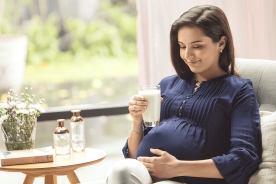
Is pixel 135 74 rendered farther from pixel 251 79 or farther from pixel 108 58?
pixel 251 79

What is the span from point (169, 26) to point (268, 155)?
4.52ft

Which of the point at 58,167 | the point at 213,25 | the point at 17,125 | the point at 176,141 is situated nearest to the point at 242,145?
the point at 176,141

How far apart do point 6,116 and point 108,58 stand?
1.50 meters

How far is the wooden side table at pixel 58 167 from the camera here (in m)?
2.25

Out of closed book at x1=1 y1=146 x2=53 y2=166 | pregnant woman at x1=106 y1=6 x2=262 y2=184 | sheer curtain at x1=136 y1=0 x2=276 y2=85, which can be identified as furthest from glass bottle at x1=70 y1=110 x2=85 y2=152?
sheer curtain at x1=136 y1=0 x2=276 y2=85

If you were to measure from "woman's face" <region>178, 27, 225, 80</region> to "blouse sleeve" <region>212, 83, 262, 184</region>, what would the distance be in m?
0.20

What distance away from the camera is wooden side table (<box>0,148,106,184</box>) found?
2.25 metres

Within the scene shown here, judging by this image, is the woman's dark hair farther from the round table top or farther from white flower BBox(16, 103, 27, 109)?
white flower BBox(16, 103, 27, 109)

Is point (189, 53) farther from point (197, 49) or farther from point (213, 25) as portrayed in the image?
point (213, 25)

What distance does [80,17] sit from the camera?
147 inches

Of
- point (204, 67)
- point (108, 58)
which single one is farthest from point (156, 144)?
point (108, 58)

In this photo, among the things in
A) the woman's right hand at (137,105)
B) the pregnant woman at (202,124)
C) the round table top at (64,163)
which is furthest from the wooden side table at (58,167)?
the woman's right hand at (137,105)

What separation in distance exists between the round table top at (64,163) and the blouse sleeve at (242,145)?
0.73 metres

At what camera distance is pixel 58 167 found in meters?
2.25
